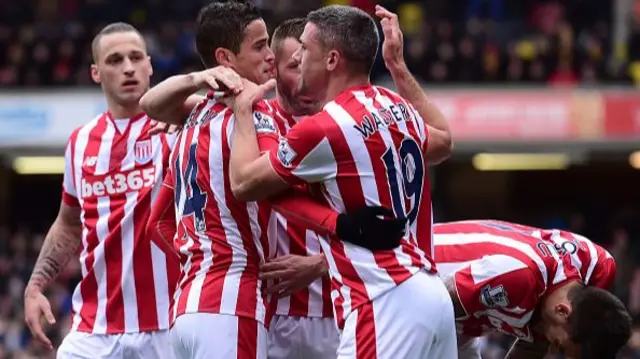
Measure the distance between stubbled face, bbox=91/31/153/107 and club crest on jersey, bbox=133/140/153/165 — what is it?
0.95ft

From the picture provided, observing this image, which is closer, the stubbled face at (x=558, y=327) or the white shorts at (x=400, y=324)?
the white shorts at (x=400, y=324)

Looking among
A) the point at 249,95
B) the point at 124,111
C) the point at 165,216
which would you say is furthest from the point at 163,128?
the point at 249,95

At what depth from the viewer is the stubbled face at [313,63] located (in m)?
6.01

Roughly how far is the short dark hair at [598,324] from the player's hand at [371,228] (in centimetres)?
106

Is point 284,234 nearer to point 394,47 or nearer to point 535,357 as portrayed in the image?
point 394,47

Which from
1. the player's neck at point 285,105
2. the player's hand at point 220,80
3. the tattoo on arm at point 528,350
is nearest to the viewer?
the player's hand at point 220,80

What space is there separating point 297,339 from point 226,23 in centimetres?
162

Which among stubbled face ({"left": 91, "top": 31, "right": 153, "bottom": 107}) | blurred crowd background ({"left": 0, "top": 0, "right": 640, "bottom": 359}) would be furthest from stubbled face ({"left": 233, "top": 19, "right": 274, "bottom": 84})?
blurred crowd background ({"left": 0, "top": 0, "right": 640, "bottom": 359})

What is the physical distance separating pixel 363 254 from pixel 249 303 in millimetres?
678

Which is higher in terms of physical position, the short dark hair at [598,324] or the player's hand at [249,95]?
the player's hand at [249,95]

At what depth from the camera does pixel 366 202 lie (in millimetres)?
5891

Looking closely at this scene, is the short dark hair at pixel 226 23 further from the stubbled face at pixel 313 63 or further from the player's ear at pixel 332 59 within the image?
the player's ear at pixel 332 59

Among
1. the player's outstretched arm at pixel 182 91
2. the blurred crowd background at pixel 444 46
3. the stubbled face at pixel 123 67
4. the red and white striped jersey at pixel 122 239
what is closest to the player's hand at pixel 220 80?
the player's outstretched arm at pixel 182 91

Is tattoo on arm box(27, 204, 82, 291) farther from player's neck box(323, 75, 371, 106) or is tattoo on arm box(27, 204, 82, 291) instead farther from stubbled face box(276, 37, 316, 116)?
player's neck box(323, 75, 371, 106)
